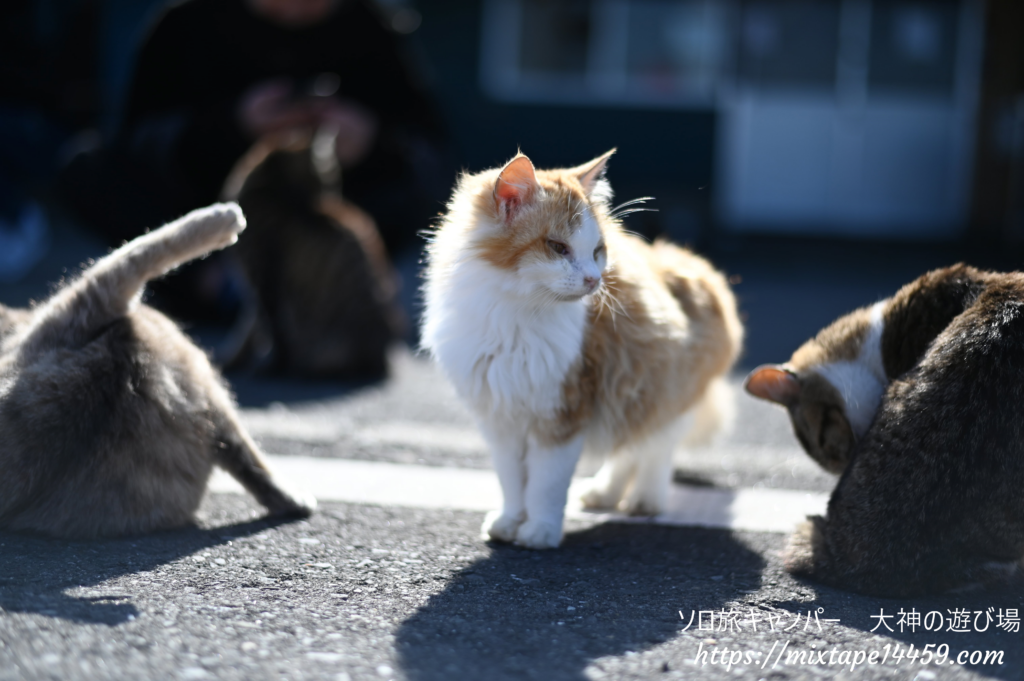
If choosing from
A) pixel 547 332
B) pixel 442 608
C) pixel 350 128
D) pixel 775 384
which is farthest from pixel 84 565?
pixel 350 128

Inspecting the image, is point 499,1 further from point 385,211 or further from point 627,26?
point 385,211

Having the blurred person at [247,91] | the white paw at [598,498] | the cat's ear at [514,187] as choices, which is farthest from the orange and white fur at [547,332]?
the blurred person at [247,91]

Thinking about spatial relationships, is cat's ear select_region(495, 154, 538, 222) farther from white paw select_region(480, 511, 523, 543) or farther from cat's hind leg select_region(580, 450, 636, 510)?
cat's hind leg select_region(580, 450, 636, 510)

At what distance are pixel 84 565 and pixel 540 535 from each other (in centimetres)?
124

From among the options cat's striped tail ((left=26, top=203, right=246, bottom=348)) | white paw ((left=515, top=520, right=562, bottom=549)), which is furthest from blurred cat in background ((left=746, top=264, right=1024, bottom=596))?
cat's striped tail ((left=26, top=203, right=246, bottom=348))

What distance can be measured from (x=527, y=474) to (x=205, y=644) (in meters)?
1.14

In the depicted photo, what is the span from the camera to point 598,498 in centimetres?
328

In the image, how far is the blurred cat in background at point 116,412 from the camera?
7.84 feet

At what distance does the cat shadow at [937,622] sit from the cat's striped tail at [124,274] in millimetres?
1879

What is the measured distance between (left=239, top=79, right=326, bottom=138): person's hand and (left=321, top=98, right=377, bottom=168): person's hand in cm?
9

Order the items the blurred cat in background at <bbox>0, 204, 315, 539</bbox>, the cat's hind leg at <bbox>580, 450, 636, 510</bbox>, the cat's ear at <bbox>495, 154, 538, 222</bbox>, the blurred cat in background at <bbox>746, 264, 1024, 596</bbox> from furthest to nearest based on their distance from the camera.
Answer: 1. the cat's hind leg at <bbox>580, 450, 636, 510</bbox>
2. the cat's ear at <bbox>495, 154, 538, 222</bbox>
3. the blurred cat in background at <bbox>0, 204, 315, 539</bbox>
4. the blurred cat in background at <bbox>746, 264, 1024, 596</bbox>

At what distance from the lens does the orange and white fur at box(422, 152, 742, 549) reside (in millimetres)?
2592

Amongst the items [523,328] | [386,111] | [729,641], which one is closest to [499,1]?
[386,111]

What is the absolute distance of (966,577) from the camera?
2.28 metres
